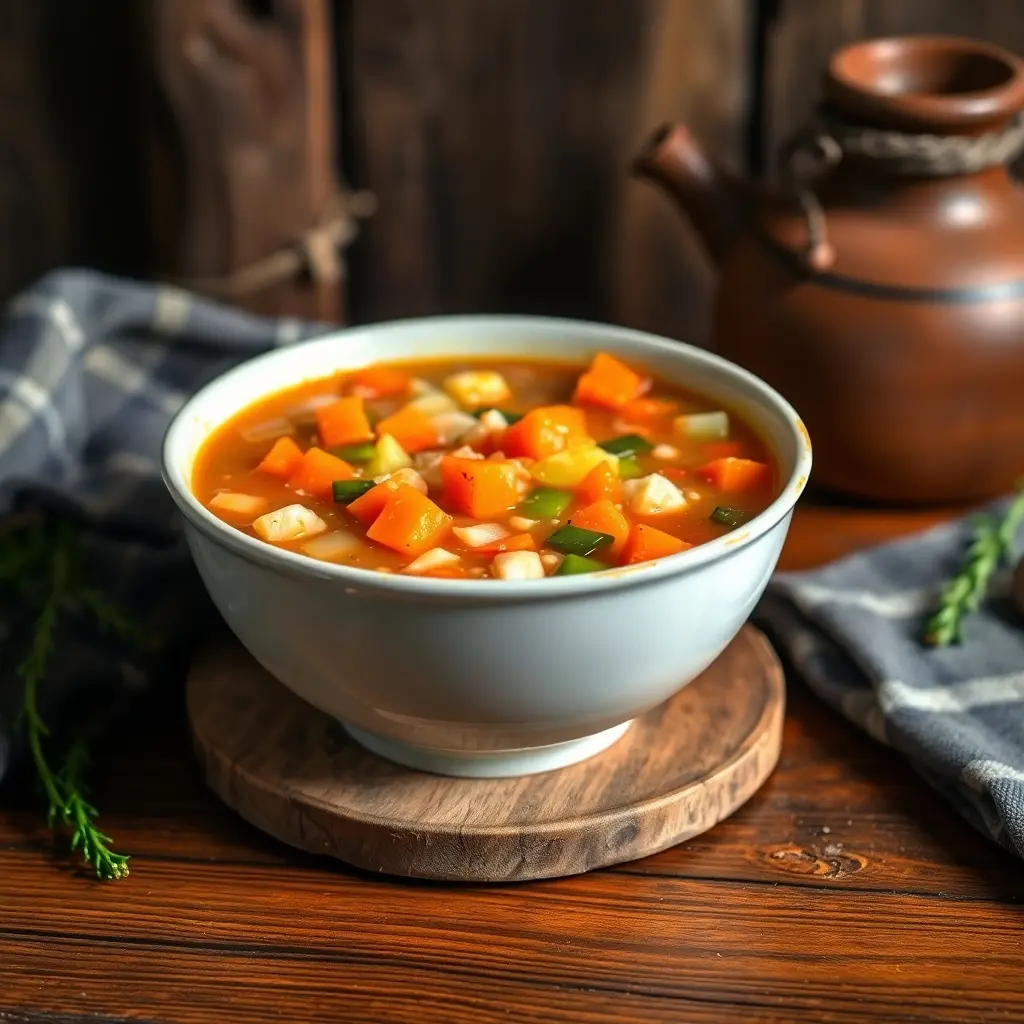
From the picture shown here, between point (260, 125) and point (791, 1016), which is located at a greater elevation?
point (260, 125)

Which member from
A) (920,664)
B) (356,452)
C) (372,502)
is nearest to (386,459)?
(356,452)

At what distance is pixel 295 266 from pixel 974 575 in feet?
4.83

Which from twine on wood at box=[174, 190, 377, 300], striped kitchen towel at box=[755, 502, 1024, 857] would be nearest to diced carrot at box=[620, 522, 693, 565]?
striped kitchen towel at box=[755, 502, 1024, 857]

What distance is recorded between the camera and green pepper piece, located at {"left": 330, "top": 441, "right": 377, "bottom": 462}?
6.08 feet

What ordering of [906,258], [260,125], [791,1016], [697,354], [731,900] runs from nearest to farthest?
1. [791,1016]
2. [731,900]
3. [697,354]
4. [906,258]
5. [260,125]

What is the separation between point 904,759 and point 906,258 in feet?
2.69

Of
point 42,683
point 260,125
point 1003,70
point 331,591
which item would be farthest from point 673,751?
point 260,125

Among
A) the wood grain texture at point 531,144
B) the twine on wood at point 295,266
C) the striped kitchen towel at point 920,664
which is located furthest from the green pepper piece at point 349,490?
the wood grain texture at point 531,144

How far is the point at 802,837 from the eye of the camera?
1754mm

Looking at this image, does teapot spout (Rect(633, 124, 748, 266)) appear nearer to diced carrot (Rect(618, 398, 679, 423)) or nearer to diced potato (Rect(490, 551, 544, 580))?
diced carrot (Rect(618, 398, 679, 423))

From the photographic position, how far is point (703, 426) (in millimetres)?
1928

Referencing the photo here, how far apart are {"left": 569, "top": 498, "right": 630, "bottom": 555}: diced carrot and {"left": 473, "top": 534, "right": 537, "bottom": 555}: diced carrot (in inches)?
2.6

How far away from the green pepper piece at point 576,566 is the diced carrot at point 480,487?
0.49 ft

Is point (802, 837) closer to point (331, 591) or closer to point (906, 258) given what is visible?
point (331, 591)
